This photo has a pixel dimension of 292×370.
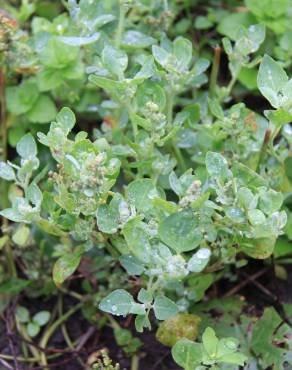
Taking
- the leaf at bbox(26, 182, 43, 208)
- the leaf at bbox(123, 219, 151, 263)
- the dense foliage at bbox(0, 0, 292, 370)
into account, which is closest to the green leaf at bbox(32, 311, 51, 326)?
the dense foliage at bbox(0, 0, 292, 370)

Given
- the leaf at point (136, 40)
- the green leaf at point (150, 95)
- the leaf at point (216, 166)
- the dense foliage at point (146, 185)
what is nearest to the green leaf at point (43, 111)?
the dense foliage at point (146, 185)

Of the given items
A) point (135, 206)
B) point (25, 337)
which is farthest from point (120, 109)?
point (25, 337)

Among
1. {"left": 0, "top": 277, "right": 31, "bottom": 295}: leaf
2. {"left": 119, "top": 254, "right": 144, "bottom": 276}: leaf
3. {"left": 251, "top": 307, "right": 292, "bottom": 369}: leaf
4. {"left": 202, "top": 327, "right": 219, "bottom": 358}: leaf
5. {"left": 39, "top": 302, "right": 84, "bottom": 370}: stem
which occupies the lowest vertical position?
{"left": 39, "top": 302, "right": 84, "bottom": 370}: stem

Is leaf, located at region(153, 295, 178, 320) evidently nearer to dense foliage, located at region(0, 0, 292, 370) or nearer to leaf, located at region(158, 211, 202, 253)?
dense foliage, located at region(0, 0, 292, 370)

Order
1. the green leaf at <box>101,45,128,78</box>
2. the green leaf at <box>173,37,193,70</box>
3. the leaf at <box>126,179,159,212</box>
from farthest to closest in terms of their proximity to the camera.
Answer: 1. the green leaf at <box>173,37,193,70</box>
2. the green leaf at <box>101,45,128,78</box>
3. the leaf at <box>126,179,159,212</box>

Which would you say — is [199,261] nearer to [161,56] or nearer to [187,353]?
[187,353]

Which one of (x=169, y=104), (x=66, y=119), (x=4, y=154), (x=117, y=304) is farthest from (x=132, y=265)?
(x=4, y=154)

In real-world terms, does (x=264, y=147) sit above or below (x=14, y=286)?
above
